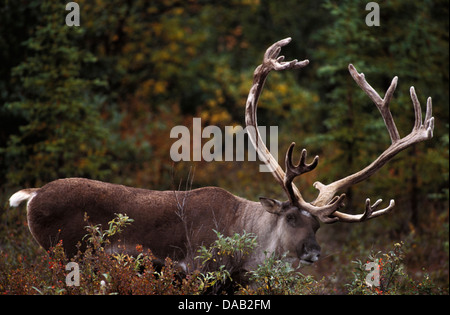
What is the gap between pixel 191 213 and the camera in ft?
20.1

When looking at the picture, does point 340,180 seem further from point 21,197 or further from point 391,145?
point 21,197

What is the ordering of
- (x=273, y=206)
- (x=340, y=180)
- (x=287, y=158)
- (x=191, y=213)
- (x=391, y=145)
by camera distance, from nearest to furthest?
(x=287, y=158) < (x=191, y=213) < (x=273, y=206) < (x=391, y=145) < (x=340, y=180)

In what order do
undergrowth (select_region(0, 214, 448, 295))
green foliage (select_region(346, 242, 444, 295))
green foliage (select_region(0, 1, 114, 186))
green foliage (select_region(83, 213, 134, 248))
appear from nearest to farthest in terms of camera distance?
undergrowth (select_region(0, 214, 448, 295)) < green foliage (select_region(83, 213, 134, 248)) < green foliage (select_region(346, 242, 444, 295)) < green foliage (select_region(0, 1, 114, 186))

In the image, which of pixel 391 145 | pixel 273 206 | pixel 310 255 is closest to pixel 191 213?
pixel 273 206

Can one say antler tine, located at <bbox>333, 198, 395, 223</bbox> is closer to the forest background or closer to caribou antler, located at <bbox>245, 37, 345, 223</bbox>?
caribou antler, located at <bbox>245, 37, 345, 223</bbox>

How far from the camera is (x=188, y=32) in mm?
16953

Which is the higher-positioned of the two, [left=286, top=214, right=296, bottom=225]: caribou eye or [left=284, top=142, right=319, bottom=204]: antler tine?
[left=284, top=142, right=319, bottom=204]: antler tine

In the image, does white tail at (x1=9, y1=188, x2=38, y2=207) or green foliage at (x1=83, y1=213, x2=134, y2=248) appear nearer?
green foliage at (x1=83, y1=213, x2=134, y2=248)

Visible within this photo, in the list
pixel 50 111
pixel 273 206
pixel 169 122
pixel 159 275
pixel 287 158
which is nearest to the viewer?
pixel 159 275

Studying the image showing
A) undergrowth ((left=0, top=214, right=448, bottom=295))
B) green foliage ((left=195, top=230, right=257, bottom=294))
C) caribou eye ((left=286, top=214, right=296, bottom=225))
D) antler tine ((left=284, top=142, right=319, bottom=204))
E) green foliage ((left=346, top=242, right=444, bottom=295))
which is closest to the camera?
undergrowth ((left=0, top=214, right=448, bottom=295))

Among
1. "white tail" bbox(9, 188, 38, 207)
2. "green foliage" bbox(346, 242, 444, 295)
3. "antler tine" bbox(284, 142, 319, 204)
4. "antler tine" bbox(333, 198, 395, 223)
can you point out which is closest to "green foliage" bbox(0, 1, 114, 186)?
"white tail" bbox(9, 188, 38, 207)

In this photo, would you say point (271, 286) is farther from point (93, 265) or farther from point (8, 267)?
point (8, 267)

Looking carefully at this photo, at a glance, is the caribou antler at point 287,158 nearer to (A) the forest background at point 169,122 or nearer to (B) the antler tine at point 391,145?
(B) the antler tine at point 391,145

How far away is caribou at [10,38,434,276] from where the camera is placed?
571cm
